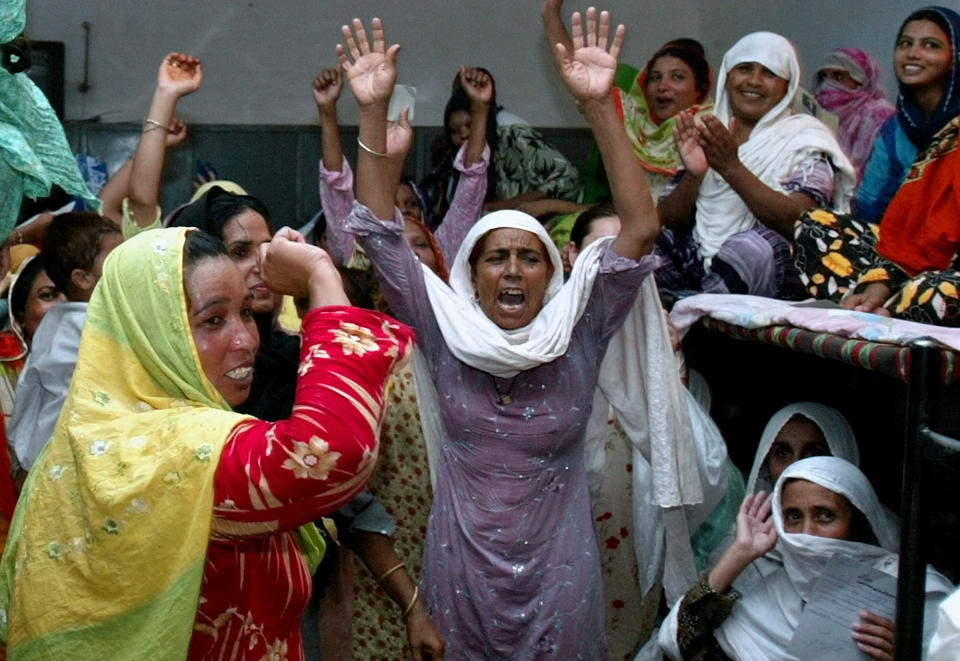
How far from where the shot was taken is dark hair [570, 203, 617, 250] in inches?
159

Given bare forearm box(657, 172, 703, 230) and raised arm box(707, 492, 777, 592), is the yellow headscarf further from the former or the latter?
bare forearm box(657, 172, 703, 230)

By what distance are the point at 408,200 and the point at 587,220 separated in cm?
103

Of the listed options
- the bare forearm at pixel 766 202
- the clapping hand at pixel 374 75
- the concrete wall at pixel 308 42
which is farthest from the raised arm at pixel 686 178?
the concrete wall at pixel 308 42

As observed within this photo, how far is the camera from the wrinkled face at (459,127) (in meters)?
5.20

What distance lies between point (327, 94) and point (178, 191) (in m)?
1.91

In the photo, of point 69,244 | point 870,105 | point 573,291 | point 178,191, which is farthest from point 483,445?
point 178,191

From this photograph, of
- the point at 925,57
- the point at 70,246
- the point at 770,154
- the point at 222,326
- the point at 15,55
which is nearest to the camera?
the point at 222,326

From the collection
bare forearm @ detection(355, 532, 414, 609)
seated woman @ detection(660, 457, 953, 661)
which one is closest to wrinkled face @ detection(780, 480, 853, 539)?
seated woman @ detection(660, 457, 953, 661)

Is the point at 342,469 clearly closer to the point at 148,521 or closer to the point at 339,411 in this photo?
the point at 339,411

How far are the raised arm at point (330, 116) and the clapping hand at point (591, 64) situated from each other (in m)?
1.42

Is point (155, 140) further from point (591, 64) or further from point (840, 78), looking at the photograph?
point (840, 78)

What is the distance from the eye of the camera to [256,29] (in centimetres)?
628

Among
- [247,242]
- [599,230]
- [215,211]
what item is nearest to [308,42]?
[599,230]

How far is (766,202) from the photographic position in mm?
3852
